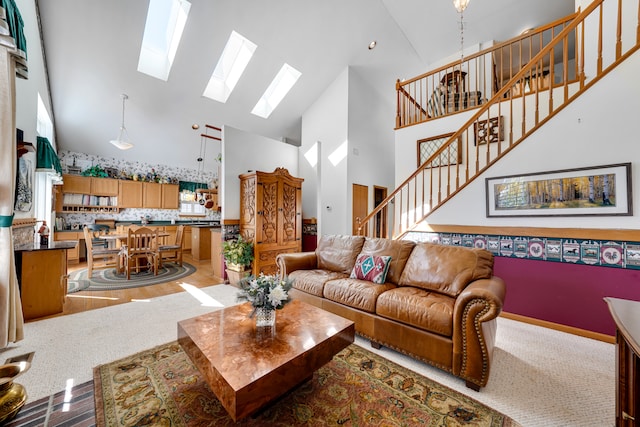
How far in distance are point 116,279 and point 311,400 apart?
4.56 m

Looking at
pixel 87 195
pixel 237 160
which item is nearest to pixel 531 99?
pixel 237 160

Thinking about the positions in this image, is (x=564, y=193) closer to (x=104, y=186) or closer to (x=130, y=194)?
(x=130, y=194)

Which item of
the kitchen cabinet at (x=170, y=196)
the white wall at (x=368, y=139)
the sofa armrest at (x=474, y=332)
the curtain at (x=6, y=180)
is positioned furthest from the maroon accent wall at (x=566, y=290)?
the kitchen cabinet at (x=170, y=196)

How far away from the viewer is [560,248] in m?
2.58

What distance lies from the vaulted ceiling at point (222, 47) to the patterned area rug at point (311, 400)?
185 inches

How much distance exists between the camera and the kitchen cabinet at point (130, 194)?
6.48m

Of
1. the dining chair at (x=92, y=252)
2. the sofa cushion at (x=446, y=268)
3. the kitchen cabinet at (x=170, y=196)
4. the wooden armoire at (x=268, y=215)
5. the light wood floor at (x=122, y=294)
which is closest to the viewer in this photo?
the sofa cushion at (x=446, y=268)

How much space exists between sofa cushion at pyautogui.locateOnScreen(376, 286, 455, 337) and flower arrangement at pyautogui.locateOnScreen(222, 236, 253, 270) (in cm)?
258

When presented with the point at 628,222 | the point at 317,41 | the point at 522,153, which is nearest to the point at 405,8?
the point at 317,41

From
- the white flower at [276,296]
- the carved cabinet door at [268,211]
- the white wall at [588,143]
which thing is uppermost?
the white wall at [588,143]

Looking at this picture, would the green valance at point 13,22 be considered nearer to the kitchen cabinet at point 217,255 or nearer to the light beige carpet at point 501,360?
the light beige carpet at point 501,360

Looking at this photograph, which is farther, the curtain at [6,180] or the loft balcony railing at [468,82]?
the loft balcony railing at [468,82]

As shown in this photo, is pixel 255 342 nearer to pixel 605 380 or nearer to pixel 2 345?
pixel 2 345

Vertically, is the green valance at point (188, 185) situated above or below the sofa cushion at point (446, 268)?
above
